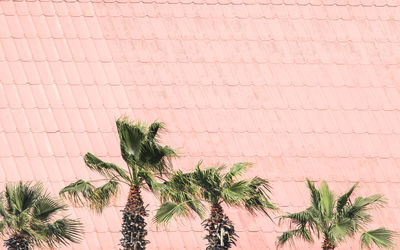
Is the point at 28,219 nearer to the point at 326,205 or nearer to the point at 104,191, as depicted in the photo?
the point at 104,191

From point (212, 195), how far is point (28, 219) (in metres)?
3.71

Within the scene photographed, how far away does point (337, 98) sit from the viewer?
26.1 meters

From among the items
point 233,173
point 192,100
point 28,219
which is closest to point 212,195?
point 233,173

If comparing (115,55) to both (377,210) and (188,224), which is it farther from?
(377,210)

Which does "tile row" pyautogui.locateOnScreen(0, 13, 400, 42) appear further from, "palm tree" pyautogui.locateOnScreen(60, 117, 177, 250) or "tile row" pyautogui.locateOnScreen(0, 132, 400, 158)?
"palm tree" pyautogui.locateOnScreen(60, 117, 177, 250)

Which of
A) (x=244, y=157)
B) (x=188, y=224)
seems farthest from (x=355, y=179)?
(x=188, y=224)

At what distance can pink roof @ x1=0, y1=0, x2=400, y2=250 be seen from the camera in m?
25.0

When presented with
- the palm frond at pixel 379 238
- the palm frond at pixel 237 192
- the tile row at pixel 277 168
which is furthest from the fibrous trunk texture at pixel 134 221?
the tile row at pixel 277 168

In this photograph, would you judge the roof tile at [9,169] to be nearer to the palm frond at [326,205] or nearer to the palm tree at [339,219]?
the palm tree at [339,219]

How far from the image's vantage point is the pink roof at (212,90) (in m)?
25.0

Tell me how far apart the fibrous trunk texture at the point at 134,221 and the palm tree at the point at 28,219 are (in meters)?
1.12

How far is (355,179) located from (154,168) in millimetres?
9579

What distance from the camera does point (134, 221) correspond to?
690 inches

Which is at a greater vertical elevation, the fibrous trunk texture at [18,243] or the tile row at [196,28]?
the tile row at [196,28]
